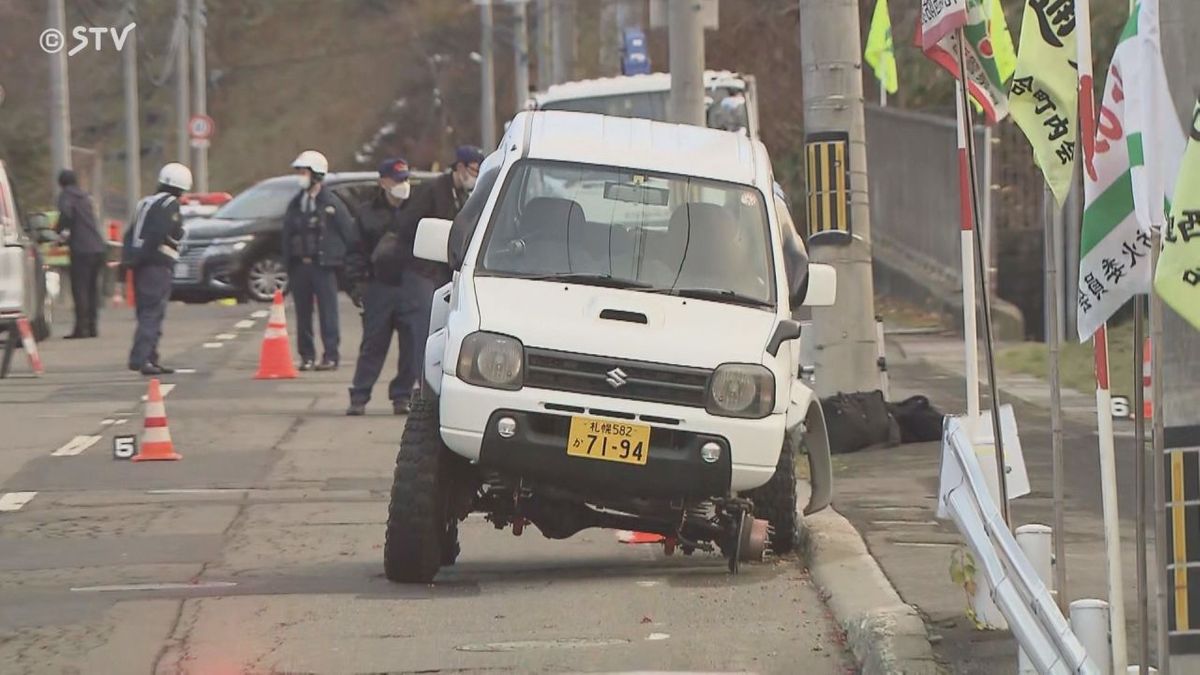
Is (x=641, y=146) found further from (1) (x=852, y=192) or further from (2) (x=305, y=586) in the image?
(1) (x=852, y=192)

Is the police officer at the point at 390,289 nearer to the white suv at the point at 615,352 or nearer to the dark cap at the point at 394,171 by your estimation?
the dark cap at the point at 394,171

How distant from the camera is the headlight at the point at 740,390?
31.7 ft

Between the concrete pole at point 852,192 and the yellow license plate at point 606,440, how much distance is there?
4873 mm

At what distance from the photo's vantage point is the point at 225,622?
898 centimetres

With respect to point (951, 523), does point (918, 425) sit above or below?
above

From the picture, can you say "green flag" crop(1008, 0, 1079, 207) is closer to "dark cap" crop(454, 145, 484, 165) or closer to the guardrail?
the guardrail

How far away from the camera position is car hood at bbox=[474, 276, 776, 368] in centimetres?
966

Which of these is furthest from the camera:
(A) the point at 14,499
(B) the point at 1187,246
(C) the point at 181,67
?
(C) the point at 181,67

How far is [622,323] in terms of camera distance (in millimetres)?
9852

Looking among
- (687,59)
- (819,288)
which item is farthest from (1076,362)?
(819,288)

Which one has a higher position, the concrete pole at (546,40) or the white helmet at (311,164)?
the concrete pole at (546,40)

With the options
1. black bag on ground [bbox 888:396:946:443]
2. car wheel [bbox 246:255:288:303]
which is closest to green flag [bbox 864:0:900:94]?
car wheel [bbox 246:255:288:303]

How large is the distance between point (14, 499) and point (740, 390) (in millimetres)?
4786

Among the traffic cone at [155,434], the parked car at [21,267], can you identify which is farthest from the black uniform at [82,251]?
the traffic cone at [155,434]
